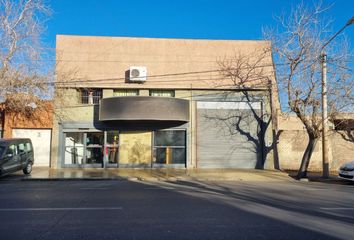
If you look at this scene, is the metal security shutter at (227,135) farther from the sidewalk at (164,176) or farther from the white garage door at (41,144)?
the white garage door at (41,144)

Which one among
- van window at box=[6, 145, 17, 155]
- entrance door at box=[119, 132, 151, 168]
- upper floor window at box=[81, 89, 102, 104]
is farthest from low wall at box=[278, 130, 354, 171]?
van window at box=[6, 145, 17, 155]

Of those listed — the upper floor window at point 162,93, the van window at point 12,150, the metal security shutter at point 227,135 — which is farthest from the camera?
the upper floor window at point 162,93

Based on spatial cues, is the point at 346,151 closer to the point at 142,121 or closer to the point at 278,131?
the point at 278,131

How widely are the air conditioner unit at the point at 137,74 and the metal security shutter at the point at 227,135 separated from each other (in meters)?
3.79

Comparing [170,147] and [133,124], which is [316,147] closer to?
[170,147]

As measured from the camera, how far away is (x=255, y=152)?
65.7 ft

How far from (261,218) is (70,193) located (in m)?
6.39

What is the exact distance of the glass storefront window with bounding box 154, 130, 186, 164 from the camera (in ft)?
64.6

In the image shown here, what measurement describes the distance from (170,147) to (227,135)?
3.58 meters

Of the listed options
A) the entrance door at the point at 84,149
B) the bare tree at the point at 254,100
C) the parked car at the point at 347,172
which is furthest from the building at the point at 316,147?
the entrance door at the point at 84,149

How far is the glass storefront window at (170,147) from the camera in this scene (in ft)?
64.6

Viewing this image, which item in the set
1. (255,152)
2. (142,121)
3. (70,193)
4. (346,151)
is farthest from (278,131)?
(70,193)

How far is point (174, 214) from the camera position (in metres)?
7.49

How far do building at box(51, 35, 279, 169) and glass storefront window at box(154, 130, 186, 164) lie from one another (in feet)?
0.20
